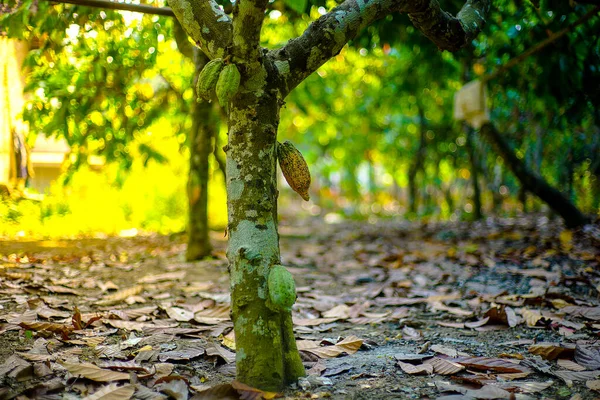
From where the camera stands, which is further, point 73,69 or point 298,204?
point 298,204

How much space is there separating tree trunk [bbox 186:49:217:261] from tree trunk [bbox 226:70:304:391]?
6.53 feet

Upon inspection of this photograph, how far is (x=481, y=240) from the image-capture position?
4074 mm

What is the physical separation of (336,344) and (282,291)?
0.60 meters

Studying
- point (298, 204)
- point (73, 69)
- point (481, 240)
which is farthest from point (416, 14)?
point (298, 204)

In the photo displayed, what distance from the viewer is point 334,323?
2146 mm

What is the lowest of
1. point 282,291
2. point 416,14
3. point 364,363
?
point 364,363

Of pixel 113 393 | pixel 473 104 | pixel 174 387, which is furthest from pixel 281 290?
pixel 473 104

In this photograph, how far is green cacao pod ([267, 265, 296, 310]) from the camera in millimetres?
1298

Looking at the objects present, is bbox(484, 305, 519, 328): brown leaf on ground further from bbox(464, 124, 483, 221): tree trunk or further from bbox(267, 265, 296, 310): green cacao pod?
bbox(464, 124, 483, 221): tree trunk

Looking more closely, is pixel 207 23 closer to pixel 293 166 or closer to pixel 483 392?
pixel 293 166

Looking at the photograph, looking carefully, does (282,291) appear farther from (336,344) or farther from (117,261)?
(117,261)

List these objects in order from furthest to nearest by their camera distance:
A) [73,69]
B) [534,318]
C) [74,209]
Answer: [74,209] → [73,69] → [534,318]

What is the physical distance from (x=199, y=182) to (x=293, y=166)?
1998 millimetres

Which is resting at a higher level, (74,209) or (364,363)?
(74,209)
